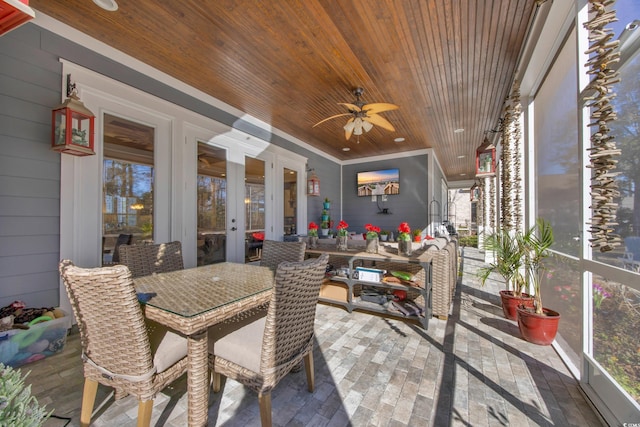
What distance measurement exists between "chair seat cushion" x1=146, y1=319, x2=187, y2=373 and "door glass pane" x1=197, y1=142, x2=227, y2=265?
7.52 feet

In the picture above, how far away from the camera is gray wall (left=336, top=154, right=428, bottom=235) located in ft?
22.2

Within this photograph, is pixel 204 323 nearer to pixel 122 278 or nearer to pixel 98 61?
pixel 122 278

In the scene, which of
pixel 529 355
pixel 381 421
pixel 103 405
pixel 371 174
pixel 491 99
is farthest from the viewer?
pixel 371 174

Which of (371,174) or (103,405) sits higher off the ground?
(371,174)

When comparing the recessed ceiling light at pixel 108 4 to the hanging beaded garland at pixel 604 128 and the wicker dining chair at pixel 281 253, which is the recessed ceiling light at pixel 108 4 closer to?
the wicker dining chair at pixel 281 253

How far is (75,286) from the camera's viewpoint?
3.89 feet

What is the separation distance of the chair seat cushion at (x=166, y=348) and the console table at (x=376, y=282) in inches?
76.3

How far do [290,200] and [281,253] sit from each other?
317cm

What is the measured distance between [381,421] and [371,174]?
6475 millimetres

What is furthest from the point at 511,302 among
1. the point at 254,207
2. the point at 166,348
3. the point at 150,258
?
the point at 254,207

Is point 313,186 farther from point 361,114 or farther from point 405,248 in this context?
point 405,248

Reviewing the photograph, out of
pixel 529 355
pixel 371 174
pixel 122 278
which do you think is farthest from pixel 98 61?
pixel 371 174

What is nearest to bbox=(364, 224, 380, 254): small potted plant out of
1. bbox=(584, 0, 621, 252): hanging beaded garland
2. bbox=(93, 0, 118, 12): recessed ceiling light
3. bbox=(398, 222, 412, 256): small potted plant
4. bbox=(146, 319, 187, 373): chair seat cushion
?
bbox=(398, 222, 412, 256): small potted plant

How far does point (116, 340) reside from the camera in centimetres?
122
